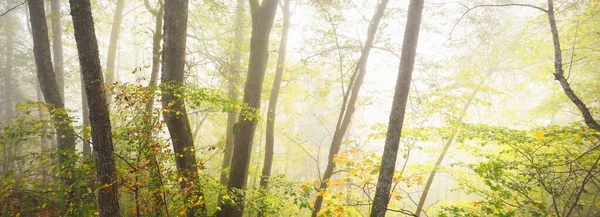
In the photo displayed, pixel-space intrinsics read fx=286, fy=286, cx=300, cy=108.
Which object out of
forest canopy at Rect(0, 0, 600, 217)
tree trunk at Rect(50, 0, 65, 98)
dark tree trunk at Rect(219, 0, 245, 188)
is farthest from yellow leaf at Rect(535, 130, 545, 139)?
tree trunk at Rect(50, 0, 65, 98)

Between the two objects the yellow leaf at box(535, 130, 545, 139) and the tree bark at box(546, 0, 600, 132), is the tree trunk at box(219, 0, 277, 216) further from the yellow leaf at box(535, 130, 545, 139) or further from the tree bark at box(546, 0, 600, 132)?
the yellow leaf at box(535, 130, 545, 139)

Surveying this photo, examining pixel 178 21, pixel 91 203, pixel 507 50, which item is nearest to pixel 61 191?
pixel 91 203

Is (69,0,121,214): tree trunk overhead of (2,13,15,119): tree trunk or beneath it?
beneath

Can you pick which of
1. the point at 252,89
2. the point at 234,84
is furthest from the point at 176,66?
the point at 234,84

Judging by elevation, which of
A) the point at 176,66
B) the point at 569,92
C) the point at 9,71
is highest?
the point at 9,71

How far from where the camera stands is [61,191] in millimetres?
5773

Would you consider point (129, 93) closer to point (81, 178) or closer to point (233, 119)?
point (81, 178)

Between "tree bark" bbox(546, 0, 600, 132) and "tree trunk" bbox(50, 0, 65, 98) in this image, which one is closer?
"tree bark" bbox(546, 0, 600, 132)

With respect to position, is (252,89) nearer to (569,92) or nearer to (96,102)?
(96,102)

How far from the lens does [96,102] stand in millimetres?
4305

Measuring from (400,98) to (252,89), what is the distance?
128 inches

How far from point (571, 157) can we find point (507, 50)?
812 centimetres

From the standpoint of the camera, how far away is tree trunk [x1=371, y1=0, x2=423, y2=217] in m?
4.61

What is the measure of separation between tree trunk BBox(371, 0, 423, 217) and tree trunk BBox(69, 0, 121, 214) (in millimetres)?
4140
